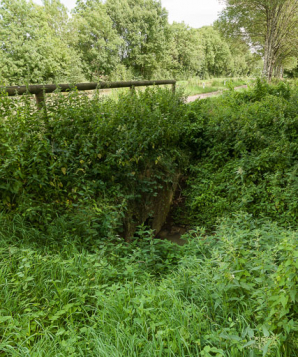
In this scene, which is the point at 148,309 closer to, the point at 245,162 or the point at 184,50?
the point at 245,162

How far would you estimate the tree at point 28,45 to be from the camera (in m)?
35.8

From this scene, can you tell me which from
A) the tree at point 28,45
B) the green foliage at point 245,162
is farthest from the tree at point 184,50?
the green foliage at point 245,162

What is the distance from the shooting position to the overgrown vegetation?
176cm

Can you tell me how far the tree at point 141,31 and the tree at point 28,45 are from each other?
9356 mm

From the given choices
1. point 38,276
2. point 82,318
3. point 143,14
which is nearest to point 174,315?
point 82,318

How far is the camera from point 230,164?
6.29 meters

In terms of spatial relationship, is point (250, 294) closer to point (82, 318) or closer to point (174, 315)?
point (174, 315)

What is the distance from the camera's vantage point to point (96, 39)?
43188 mm

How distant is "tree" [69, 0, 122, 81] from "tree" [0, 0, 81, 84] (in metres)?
2.37

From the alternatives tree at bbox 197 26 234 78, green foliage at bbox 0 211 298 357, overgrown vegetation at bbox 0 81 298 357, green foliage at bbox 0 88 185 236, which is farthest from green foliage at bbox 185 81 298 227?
tree at bbox 197 26 234 78

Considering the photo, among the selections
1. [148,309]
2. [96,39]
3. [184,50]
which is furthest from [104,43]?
[148,309]

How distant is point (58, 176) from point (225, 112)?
17.3ft

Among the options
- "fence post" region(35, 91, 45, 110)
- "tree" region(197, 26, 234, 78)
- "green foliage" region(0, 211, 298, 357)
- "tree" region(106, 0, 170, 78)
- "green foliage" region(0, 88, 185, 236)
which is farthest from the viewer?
"tree" region(197, 26, 234, 78)

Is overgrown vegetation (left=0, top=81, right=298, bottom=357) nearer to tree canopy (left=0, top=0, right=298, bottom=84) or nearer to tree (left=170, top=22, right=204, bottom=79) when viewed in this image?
tree canopy (left=0, top=0, right=298, bottom=84)
